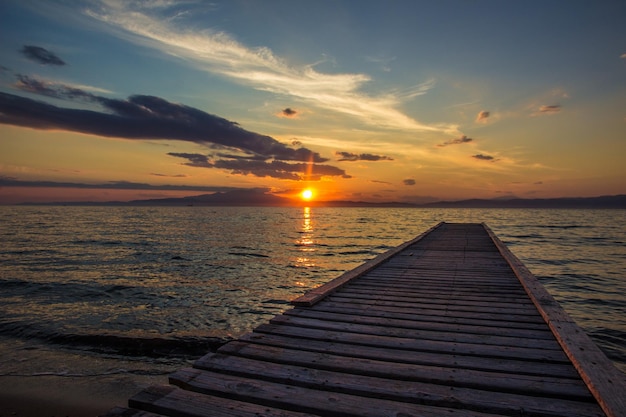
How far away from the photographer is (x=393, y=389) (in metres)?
3.18

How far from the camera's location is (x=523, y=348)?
411cm

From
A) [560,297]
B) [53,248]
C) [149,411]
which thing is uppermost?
[149,411]

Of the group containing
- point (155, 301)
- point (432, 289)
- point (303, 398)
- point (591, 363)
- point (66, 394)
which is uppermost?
point (591, 363)

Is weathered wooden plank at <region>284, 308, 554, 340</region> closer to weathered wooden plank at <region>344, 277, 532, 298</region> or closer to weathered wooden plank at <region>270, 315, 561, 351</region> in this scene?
weathered wooden plank at <region>270, 315, 561, 351</region>

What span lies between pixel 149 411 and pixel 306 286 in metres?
12.6

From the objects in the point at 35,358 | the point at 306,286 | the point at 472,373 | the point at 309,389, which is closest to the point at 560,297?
the point at 306,286

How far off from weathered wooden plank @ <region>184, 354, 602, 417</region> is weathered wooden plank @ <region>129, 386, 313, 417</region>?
287 millimetres

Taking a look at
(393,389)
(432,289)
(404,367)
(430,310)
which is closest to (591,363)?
(404,367)

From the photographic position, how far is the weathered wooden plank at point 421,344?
389 cm

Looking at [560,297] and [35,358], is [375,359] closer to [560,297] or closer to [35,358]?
[35,358]

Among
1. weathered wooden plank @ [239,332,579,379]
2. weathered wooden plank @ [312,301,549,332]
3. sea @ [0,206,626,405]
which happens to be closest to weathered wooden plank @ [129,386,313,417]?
weathered wooden plank @ [239,332,579,379]

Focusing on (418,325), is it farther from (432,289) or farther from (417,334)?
(432,289)

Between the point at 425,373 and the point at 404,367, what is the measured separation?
23 centimetres

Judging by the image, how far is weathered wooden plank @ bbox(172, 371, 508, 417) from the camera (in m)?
2.82
